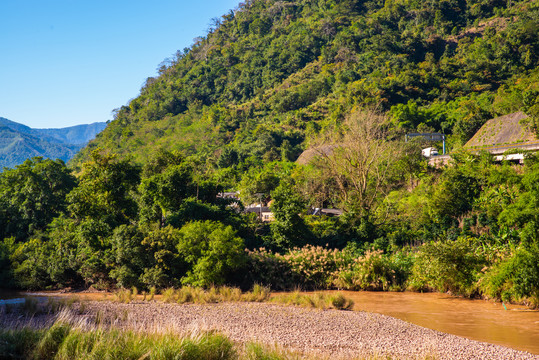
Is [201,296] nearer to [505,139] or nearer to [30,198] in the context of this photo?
[30,198]

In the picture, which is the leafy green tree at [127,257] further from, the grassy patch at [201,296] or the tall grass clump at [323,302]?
the tall grass clump at [323,302]

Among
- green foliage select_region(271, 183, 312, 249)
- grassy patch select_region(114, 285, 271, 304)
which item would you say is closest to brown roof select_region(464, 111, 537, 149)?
green foliage select_region(271, 183, 312, 249)

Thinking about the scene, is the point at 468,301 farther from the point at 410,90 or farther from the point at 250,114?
the point at 250,114

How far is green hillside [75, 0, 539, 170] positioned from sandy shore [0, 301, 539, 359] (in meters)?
28.6

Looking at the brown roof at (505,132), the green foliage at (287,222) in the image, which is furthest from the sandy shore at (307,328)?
the brown roof at (505,132)

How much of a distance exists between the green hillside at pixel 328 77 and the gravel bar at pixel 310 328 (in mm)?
28739

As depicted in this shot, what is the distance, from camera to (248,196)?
143 feet

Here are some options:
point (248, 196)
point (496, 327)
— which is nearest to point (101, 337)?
point (496, 327)

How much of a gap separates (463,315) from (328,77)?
77854 millimetres

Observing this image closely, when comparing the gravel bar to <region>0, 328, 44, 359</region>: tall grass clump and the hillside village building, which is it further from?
the hillside village building

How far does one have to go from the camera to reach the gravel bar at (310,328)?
10328mm

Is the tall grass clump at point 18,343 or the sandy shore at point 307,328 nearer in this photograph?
the tall grass clump at point 18,343

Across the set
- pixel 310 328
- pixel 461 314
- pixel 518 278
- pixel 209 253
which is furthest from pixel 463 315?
pixel 209 253

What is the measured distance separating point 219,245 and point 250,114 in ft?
238
